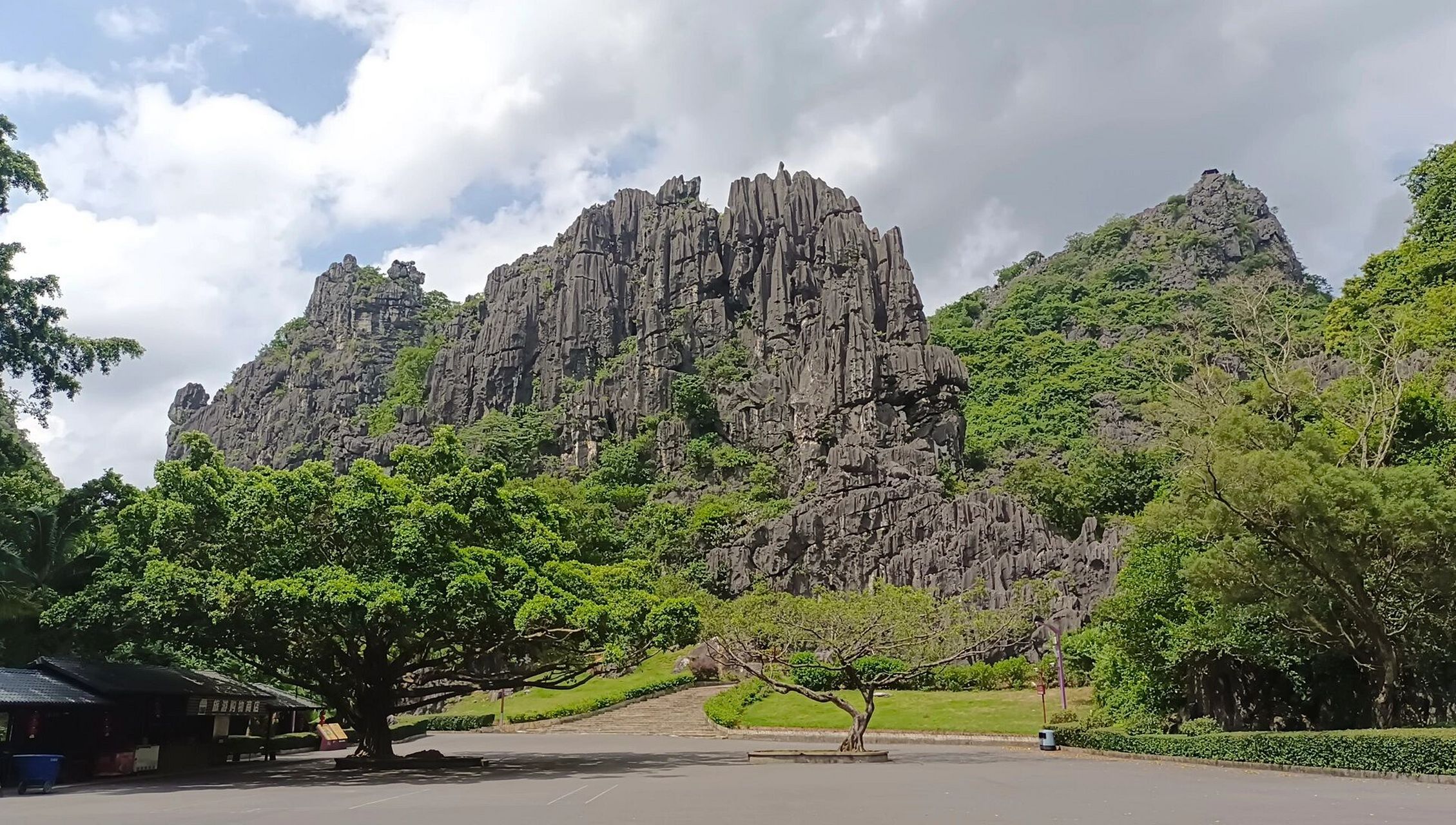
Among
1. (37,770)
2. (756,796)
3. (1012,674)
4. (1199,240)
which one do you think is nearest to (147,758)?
(37,770)

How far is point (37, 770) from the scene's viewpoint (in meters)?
17.6

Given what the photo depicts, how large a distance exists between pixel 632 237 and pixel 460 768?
76.2 m

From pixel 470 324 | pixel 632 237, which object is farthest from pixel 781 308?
pixel 470 324

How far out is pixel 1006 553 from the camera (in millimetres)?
49375

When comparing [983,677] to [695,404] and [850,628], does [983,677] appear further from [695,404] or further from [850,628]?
[695,404]

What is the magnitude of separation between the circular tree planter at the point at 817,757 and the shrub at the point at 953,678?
15.5 m

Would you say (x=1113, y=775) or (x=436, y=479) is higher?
(x=436, y=479)

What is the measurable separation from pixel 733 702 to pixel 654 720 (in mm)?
3259

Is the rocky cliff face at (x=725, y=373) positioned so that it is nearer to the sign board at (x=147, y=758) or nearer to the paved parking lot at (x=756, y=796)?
the paved parking lot at (x=756, y=796)

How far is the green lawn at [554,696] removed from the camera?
41.9 metres

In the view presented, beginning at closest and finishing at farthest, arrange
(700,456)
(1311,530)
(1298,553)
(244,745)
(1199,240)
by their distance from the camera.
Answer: (1311,530), (1298,553), (244,745), (700,456), (1199,240)

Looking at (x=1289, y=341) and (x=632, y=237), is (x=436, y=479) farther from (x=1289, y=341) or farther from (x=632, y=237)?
(x=632, y=237)

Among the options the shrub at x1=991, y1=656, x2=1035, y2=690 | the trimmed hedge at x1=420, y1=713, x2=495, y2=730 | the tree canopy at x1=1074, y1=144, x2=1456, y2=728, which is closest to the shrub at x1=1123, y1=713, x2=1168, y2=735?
the tree canopy at x1=1074, y1=144, x2=1456, y2=728

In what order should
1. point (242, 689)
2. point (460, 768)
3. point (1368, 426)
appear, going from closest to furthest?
point (460, 768) → point (1368, 426) → point (242, 689)
